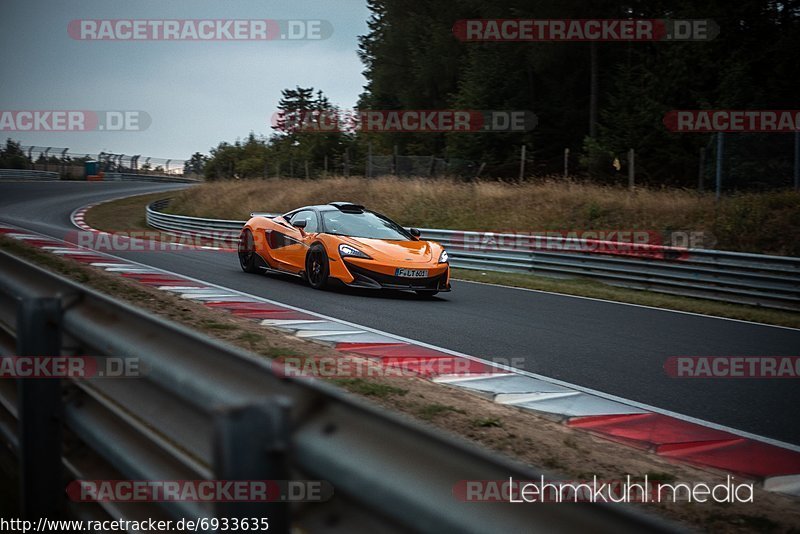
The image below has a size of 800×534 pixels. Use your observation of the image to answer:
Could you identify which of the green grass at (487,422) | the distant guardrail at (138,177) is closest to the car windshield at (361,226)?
the green grass at (487,422)

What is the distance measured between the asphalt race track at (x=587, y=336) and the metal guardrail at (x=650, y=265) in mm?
2527

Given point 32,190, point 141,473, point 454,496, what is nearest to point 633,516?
point 454,496

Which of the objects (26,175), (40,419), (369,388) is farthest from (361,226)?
(26,175)

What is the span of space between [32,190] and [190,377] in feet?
142

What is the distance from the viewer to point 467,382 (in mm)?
6477

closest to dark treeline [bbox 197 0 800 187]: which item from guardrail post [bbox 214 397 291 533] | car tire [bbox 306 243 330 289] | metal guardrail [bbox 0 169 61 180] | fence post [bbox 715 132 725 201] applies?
fence post [bbox 715 132 725 201]

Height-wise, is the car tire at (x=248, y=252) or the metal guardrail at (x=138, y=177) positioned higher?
the metal guardrail at (x=138, y=177)

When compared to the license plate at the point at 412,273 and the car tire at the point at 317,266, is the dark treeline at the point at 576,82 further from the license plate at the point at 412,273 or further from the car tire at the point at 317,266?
the car tire at the point at 317,266

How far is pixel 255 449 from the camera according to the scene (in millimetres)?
1601

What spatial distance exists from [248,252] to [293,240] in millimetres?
1719

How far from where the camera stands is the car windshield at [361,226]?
472 inches

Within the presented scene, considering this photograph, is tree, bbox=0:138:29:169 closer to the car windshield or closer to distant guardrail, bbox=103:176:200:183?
distant guardrail, bbox=103:176:200:183

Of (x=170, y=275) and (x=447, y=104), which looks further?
(x=447, y=104)

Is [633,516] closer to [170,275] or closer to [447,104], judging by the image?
[170,275]
